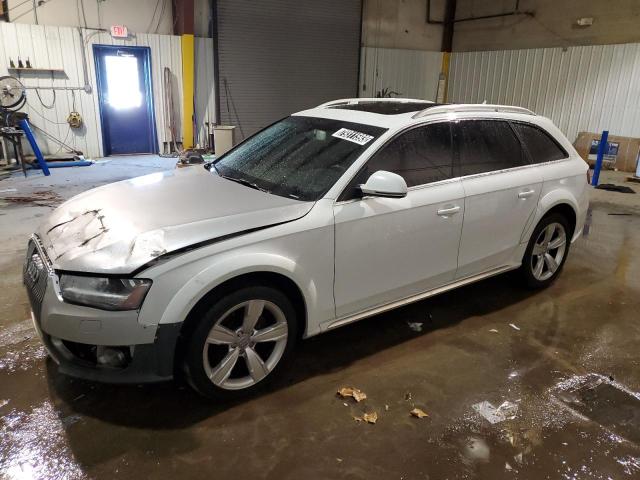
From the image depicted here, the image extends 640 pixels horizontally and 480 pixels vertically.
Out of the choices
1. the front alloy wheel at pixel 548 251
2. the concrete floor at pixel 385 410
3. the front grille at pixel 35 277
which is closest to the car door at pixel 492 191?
the front alloy wheel at pixel 548 251

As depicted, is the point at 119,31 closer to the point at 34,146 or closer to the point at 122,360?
the point at 34,146

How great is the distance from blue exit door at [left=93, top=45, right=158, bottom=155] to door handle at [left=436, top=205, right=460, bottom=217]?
31.5 ft

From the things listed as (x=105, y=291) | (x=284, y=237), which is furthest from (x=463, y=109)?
(x=105, y=291)

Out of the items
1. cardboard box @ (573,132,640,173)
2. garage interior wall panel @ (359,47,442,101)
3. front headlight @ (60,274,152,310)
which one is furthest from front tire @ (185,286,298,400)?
garage interior wall panel @ (359,47,442,101)

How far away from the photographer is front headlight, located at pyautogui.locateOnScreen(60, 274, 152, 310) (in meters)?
2.21

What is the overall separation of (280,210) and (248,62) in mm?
9931

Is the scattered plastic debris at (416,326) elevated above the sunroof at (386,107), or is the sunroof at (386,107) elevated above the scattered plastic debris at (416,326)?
the sunroof at (386,107)

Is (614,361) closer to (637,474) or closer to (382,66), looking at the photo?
(637,474)

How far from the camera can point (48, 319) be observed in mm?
2307

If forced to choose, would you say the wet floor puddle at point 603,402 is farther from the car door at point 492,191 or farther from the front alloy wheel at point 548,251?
the front alloy wheel at point 548,251

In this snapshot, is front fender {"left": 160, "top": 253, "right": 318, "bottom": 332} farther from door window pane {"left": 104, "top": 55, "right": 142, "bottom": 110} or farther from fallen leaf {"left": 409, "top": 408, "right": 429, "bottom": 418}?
door window pane {"left": 104, "top": 55, "right": 142, "bottom": 110}

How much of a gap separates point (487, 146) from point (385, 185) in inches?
49.8

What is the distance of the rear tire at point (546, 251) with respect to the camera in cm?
396

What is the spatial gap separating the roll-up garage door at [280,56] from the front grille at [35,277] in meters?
9.38
